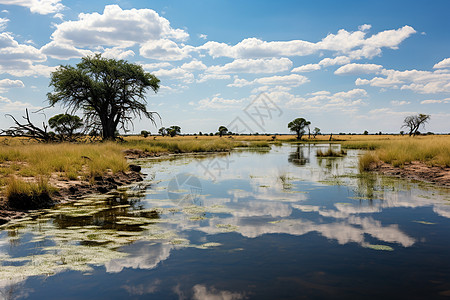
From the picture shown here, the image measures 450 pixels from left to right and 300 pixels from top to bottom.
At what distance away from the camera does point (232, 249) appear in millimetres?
6184

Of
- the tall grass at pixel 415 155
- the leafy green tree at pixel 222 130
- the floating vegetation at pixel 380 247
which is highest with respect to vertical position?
the leafy green tree at pixel 222 130

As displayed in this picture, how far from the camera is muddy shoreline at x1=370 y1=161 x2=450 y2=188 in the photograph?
14.9 m

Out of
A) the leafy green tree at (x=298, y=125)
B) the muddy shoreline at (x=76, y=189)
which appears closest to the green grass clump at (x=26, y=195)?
the muddy shoreline at (x=76, y=189)

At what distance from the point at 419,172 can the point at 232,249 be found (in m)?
14.9

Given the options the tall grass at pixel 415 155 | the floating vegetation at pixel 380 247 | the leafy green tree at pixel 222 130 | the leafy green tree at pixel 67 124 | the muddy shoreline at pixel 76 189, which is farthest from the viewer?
the leafy green tree at pixel 222 130

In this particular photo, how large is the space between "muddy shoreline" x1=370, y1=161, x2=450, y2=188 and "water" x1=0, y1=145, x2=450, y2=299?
193 inches

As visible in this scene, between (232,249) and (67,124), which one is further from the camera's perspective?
(67,124)

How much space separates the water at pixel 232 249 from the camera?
183 inches

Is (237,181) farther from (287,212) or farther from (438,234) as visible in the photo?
(438,234)

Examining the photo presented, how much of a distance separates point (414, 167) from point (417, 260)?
1440 cm

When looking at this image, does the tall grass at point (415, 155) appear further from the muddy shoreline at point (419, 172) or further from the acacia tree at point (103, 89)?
the acacia tree at point (103, 89)

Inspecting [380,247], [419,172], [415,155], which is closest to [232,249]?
[380,247]

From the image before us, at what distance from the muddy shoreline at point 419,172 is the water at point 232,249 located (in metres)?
4.91

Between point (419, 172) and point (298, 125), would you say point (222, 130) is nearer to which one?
point (298, 125)
